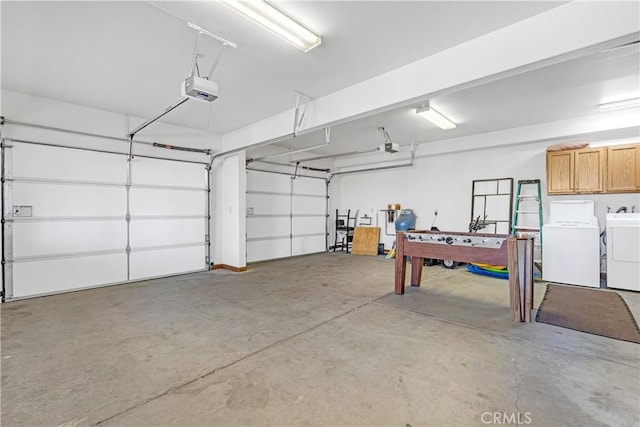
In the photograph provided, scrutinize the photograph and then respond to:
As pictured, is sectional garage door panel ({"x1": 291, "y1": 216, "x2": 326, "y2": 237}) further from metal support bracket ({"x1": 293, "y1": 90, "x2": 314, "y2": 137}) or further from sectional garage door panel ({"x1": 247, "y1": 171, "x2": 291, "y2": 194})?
metal support bracket ({"x1": 293, "y1": 90, "x2": 314, "y2": 137})

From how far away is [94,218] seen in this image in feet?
16.0

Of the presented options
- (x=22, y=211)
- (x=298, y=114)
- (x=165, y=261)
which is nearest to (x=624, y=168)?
(x=298, y=114)

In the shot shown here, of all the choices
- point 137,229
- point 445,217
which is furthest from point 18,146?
point 445,217

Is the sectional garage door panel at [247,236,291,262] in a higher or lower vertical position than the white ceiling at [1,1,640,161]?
lower

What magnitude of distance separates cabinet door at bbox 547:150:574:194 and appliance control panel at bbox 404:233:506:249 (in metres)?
3.17

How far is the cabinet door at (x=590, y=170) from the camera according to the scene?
17.0 feet

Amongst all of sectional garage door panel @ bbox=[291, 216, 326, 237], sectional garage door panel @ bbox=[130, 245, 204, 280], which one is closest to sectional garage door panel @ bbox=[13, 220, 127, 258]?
sectional garage door panel @ bbox=[130, 245, 204, 280]

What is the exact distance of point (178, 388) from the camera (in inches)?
82.0

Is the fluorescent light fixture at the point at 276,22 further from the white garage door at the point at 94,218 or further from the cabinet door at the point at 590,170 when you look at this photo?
the cabinet door at the point at 590,170

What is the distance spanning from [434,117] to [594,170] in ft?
10.1

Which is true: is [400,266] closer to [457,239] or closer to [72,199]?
[457,239]

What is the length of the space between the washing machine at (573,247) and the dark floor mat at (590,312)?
37cm

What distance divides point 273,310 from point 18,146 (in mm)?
4450

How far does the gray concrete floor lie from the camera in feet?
6.00
